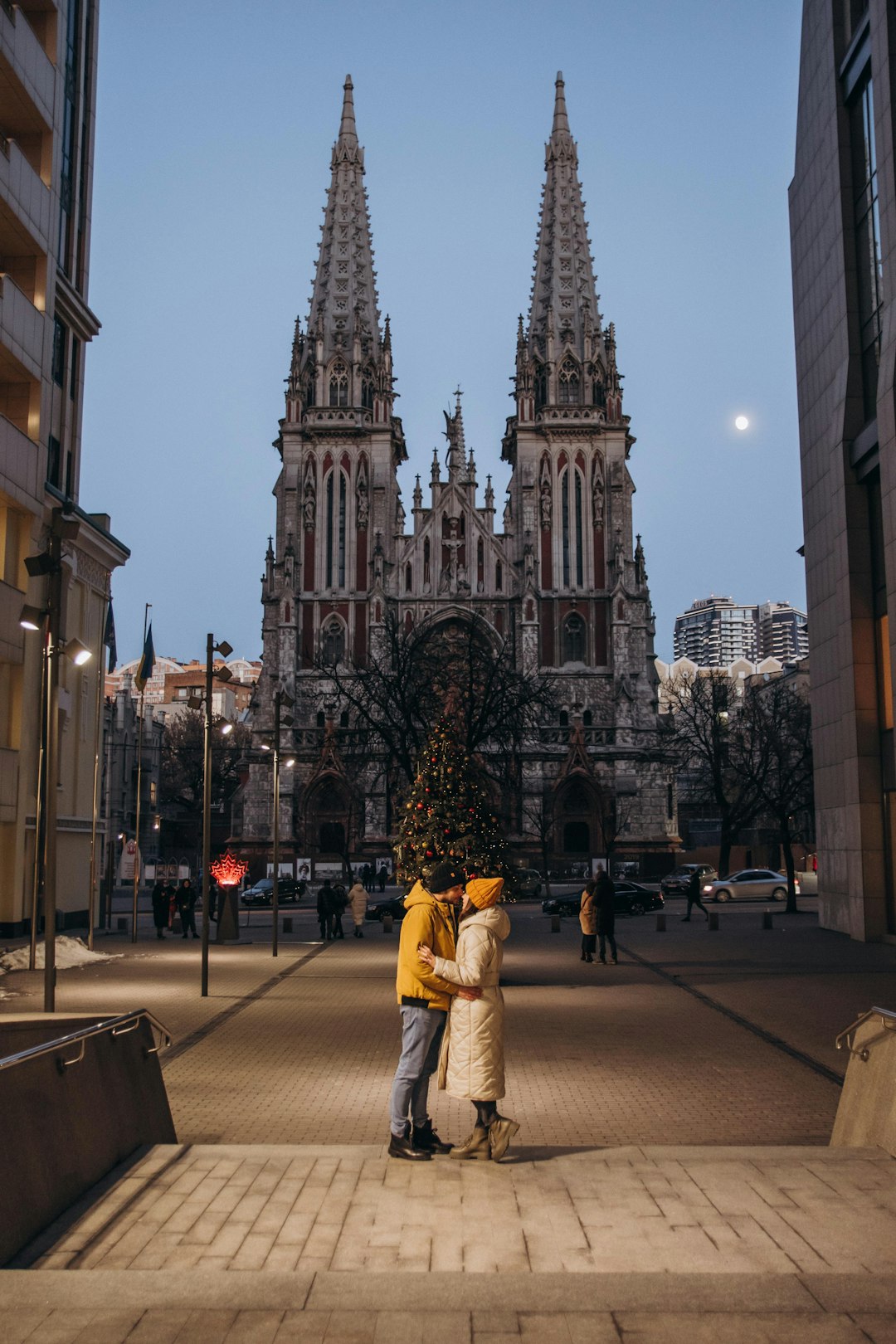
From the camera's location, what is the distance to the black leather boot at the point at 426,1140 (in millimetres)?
7527

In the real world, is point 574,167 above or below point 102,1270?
above

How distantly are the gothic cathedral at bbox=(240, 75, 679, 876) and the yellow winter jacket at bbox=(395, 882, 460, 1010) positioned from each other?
59628 mm

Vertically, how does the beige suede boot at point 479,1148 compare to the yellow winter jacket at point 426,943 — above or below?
below

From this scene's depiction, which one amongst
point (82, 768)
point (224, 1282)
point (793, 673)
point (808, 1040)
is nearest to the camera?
point (224, 1282)

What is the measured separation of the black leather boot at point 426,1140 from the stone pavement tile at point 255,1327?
8.75ft

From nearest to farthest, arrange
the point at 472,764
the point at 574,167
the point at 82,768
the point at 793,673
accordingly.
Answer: the point at 472,764, the point at 82,768, the point at 574,167, the point at 793,673

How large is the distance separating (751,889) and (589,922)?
29.5 meters

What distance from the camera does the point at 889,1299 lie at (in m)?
5.02

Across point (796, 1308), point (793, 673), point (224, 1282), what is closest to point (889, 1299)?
point (796, 1308)

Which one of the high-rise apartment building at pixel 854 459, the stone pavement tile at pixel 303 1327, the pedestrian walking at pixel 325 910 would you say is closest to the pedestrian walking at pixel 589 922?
the high-rise apartment building at pixel 854 459

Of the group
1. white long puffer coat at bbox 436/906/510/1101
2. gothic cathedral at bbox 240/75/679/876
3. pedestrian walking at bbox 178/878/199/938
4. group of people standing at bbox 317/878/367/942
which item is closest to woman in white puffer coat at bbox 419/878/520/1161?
white long puffer coat at bbox 436/906/510/1101

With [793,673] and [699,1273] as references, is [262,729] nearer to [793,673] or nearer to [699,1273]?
[793,673]

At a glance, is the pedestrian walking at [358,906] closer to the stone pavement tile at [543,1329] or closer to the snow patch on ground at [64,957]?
the snow patch on ground at [64,957]

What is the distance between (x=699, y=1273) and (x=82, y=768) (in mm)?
31338
